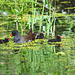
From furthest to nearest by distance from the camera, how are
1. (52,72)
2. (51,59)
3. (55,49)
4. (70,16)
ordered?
1. (70,16)
2. (55,49)
3. (51,59)
4. (52,72)

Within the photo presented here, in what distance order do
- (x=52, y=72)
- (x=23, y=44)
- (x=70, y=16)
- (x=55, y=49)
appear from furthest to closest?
(x=70, y=16), (x=23, y=44), (x=55, y=49), (x=52, y=72)

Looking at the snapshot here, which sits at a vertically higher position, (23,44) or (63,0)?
(63,0)

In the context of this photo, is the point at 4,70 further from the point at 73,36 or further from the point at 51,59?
the point at 73,36

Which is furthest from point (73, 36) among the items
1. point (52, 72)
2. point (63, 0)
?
point (63, 0)

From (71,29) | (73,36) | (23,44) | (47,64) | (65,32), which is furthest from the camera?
(71,29)

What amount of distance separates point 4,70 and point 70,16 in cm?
673

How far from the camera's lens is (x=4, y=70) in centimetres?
406

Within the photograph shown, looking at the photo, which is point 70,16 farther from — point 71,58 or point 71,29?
point 71,58

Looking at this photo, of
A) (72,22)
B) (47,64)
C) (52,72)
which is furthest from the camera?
(72,22)

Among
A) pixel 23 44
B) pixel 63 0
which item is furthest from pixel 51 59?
pixel 63 0

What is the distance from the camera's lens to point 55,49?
19.1 feet

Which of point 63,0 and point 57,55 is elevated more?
point 63,0

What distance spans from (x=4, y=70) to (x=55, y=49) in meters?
1.99

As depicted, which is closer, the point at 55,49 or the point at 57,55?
the point at 57,55
